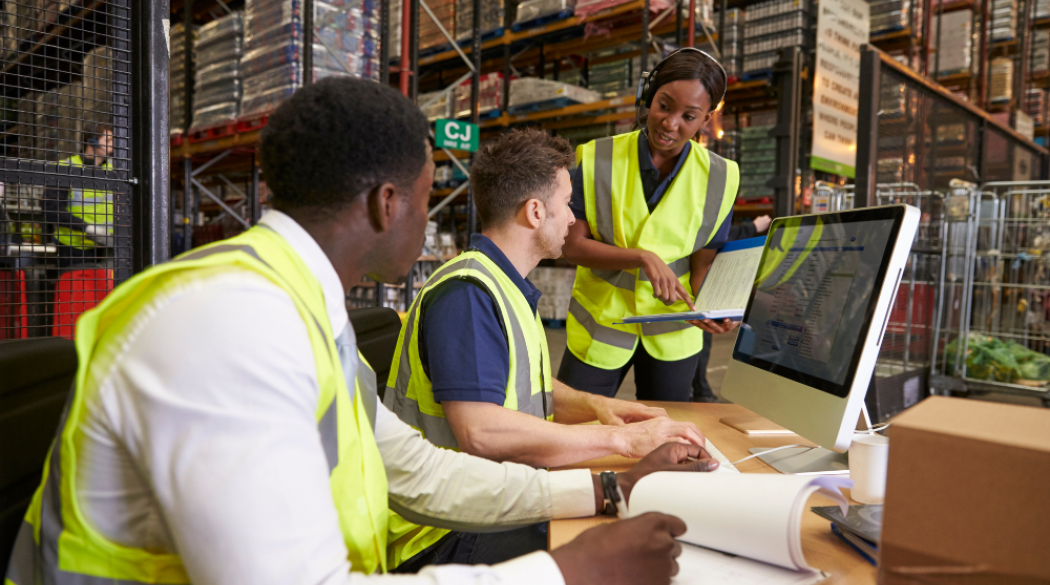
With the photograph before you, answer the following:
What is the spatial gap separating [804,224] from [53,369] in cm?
133

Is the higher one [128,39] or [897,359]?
[128,39]

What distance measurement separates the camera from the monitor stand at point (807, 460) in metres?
1.25

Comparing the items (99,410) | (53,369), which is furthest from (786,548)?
(53,369)

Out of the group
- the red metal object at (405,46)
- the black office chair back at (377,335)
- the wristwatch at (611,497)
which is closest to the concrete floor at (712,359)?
the red metal object at (405,46)

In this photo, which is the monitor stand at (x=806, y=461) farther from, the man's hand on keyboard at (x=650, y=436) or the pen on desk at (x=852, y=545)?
the pen on desk at (x=852, y=545)

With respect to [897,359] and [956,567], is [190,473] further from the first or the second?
[897,359]

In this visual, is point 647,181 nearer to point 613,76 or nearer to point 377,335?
point 377,335

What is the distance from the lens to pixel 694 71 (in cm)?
201

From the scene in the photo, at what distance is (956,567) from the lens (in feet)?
1.68

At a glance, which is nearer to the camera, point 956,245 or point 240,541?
point 240,541

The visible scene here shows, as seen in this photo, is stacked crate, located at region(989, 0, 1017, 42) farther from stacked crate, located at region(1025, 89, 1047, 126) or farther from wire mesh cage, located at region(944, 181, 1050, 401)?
wire mesh cage, located at region(944, 181, 1050, 401)

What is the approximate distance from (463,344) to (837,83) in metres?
5.43

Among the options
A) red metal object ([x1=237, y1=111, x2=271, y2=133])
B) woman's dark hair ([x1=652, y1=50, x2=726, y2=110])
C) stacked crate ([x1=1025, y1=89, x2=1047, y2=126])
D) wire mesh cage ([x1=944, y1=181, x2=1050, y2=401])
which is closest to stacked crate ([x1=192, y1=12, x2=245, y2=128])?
red metal object ([x1=237, y1=111, x2=271, y2=133])

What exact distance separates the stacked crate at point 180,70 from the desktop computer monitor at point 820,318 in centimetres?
659
